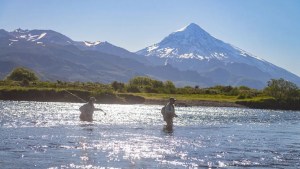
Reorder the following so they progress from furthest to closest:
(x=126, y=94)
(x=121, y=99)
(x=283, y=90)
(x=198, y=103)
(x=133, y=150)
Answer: (x=283, y=90) → (x=198, y=103) → (x=126, y=94) → (x=121, y=99) → (x=133, y=150)

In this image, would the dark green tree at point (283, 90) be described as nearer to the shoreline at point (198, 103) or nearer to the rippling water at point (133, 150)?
the shoreline at point (198, 103)

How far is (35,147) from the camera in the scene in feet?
113

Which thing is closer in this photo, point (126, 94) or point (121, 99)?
point (121, 99)

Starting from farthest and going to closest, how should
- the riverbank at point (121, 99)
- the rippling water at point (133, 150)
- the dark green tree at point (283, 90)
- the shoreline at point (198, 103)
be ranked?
the dark green tree at point (283, 90) → the shoreline at point (198, 103) → the riverbank at point (121, 99) → the rippling water at point (133, 150)

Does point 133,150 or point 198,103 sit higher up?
point 198,103

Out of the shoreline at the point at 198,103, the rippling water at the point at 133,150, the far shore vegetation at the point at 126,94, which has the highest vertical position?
the far shore vegetation at the point at 126,94

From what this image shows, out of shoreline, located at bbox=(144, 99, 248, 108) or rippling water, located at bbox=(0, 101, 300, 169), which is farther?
shoreline, located at bbox=(144, 99, 248, 108)

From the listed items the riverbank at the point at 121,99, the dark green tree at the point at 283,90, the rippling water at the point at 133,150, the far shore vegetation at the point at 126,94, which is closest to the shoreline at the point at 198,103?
the riverbank at the point at 121,99

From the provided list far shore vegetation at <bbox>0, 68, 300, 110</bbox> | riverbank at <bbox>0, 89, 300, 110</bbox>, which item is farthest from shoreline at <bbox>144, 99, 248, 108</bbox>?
far shore vegetation at <bbox>0, 68, 300, 110</bbox>

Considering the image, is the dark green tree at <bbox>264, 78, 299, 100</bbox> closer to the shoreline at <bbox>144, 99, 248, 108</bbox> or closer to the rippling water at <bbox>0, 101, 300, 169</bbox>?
the shoreline at <bbox>144, 99, 248, 108</bbox>

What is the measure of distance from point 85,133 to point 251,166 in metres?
20.5

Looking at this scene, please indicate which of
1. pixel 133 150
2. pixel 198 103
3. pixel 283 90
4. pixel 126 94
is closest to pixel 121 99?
pixel 126 94

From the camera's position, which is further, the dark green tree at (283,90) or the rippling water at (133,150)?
the dark green tree at (283,90)

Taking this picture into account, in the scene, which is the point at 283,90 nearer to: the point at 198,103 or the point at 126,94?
the point at 198,103
